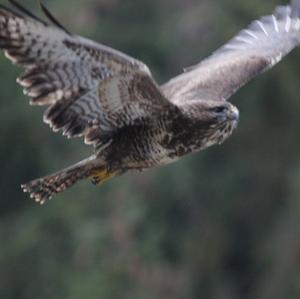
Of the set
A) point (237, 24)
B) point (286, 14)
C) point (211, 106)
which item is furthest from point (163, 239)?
point (211, 106)

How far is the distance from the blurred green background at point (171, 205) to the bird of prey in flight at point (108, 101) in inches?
454

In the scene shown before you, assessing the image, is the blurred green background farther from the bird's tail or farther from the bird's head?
the bird's head

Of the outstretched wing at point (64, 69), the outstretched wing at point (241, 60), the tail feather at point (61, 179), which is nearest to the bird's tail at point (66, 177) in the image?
the tail feather at point (61, 179)

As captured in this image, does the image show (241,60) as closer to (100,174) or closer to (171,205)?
(100,174)

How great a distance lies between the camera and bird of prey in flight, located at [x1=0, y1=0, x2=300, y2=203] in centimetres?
1205

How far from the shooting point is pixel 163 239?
27641 millimetres

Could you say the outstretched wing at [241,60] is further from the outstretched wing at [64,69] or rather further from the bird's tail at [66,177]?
the outstretched wing at [64,69]

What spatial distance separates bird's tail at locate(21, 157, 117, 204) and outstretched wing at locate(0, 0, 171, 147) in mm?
415

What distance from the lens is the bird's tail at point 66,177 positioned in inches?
509

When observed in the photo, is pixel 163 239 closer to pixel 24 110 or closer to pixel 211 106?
pixel 24 110

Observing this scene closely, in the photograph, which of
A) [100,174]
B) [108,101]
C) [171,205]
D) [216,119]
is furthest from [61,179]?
[171,205]

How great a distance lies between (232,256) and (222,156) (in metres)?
1.47

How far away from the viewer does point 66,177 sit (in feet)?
42.4

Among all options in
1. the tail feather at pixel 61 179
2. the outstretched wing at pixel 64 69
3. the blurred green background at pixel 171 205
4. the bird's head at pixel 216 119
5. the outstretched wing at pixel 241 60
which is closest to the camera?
the outstretched wing at pixel 64 69
